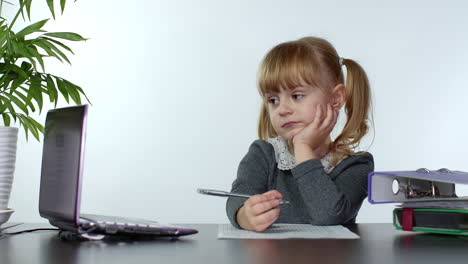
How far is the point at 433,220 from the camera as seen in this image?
2.64 ft

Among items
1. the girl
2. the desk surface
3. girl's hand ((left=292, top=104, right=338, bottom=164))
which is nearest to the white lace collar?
the girl

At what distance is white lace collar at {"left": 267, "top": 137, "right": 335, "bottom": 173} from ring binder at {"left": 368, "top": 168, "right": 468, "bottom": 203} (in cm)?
42

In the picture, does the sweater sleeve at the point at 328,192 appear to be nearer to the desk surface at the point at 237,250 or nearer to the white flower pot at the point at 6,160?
the desk surface at the point at 237,250

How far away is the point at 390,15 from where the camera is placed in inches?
119

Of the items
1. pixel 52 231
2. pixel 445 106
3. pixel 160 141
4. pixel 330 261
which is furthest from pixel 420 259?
pixel 445 106

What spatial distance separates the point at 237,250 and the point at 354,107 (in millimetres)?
815

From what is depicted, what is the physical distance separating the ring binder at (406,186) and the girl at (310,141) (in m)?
0.23

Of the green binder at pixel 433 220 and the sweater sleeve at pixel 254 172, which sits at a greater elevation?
the sweater sleeve at pixel 254 172

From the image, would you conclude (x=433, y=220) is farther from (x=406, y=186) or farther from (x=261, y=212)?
(x=261, y=212)

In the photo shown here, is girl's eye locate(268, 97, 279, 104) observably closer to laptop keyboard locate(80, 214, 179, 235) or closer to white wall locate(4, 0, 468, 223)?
laptop keyboard locate(80, 214, 179, 235)

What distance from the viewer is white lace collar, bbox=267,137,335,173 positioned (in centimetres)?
130

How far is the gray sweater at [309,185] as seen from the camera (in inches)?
42.1

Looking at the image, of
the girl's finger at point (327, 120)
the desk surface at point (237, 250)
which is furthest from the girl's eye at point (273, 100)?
the desk surface at point (237, 250)

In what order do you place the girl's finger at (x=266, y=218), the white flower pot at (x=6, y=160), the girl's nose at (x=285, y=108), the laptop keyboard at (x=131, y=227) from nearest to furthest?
the laptop keyboard at (x=131, y=227) < the girl's finger at (x=266, y=218) < the white flower pot at (x=6, y=160) < the girl's nose at (x=285, y=108)
